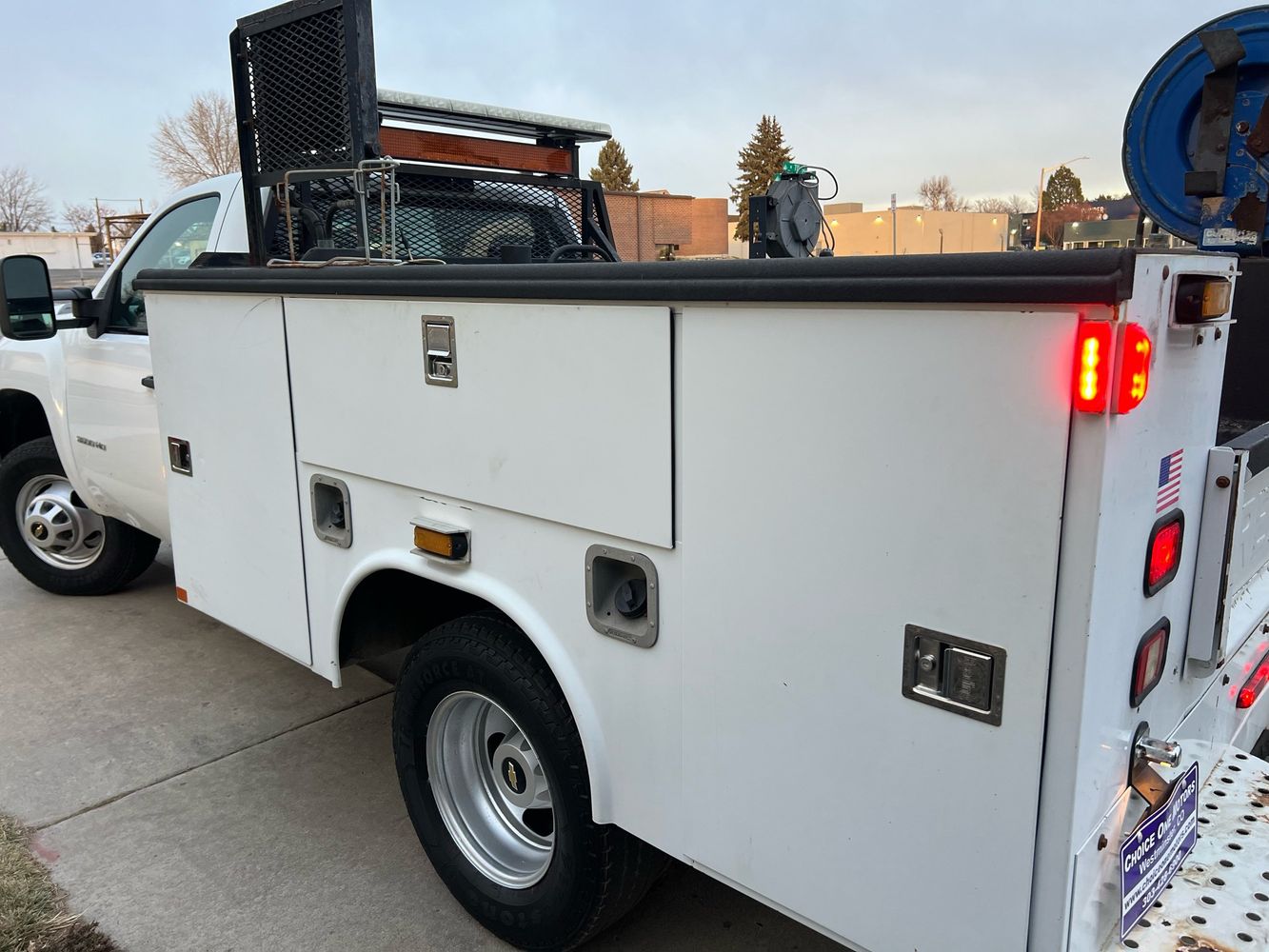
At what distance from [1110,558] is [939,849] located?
0.55 m

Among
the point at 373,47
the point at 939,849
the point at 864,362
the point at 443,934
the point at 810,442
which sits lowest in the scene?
the point at 443,934

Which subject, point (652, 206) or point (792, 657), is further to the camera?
point (652, 206)

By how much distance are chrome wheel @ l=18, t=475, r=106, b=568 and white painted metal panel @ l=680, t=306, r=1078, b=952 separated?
443 cm

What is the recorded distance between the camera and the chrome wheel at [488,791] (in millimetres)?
2643

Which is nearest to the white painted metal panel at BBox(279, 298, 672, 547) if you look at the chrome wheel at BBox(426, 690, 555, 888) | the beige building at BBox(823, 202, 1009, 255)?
the chrome wheel at BBox(426, 690, 555, 888)

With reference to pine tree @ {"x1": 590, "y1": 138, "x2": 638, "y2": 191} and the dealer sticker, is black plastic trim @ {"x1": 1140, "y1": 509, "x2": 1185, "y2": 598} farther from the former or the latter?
pine tree @ {"x1": 590, "y1": 138, "x2": 638, "y2": 191}

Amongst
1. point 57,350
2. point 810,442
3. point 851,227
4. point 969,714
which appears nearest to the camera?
point 969,714

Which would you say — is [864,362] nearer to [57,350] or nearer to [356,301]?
[356,301]

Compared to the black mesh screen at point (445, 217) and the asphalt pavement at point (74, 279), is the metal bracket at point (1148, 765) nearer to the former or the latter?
the black mesh screen at point (445, 217)

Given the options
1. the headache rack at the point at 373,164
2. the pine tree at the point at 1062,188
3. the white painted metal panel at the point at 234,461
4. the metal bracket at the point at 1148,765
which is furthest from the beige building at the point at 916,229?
the metal bracket at the point at 1148,765

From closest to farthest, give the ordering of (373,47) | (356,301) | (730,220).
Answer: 1. (356,301)
2. (373,47)
3. (730,220)

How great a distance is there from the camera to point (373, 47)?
3.21 m

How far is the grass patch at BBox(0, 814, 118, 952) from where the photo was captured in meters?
2.69

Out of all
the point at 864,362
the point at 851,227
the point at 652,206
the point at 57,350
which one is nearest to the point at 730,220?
the point at 851,227
